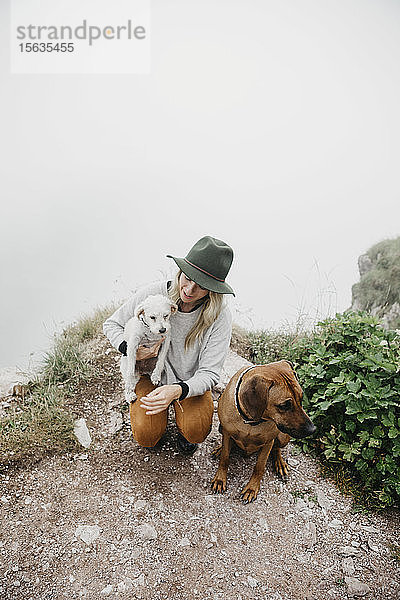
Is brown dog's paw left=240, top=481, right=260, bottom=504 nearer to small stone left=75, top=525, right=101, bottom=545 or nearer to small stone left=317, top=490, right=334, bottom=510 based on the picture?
small stone left=317, top=490, right=334, bottom=510

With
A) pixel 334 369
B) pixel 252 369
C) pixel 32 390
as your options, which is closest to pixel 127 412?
pixel 32 390

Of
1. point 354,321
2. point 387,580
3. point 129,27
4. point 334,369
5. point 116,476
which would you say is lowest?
point 387,580

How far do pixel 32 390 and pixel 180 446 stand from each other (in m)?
1.67

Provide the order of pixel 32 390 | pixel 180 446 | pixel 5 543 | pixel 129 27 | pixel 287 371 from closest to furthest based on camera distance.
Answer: pixel 287 371 → pixel 5 543 → pixel 180 446 → pixel 32 390 → pixel 129 27

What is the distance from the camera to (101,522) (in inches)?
112

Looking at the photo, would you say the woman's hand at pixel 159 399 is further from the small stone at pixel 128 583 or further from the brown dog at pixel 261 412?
the small stone at pixel 128 583

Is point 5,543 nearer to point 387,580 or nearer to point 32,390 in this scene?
point 32,390

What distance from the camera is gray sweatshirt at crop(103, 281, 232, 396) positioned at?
A: 116 inches

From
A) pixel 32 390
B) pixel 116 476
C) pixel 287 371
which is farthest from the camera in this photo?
pixel 32 390

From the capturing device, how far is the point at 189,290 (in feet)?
8.77

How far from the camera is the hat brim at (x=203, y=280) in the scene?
2557 millimetres

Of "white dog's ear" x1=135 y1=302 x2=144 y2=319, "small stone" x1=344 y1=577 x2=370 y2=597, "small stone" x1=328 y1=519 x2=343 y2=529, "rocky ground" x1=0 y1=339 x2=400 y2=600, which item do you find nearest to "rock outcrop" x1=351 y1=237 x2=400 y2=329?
"rocky ground" x1=0 y1=339 x2=400 y2=600

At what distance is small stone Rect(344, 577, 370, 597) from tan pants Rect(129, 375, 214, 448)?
4.19ft

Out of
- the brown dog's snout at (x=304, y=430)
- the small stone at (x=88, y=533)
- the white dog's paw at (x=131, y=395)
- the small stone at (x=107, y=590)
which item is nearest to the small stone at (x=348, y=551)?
the brown dog's snout at (x=304, y=430)
